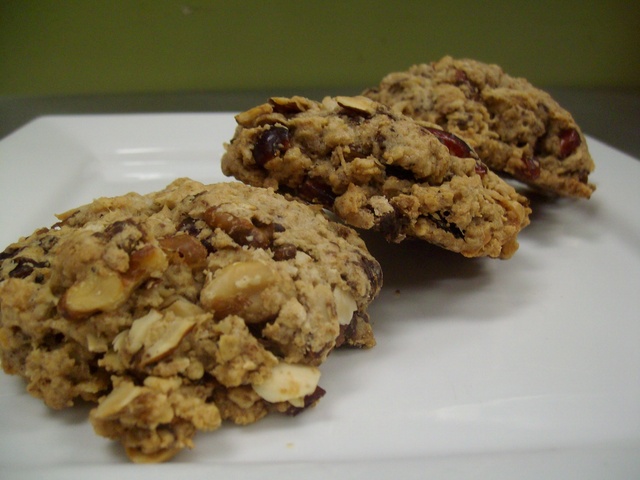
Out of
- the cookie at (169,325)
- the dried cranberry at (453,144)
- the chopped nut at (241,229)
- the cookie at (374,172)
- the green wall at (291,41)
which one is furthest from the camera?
the green wall at (291,41)

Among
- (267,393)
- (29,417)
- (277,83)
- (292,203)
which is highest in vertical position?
(292,203)

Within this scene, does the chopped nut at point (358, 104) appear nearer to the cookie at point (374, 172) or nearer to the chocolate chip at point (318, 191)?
the cookie at point (374, 172)

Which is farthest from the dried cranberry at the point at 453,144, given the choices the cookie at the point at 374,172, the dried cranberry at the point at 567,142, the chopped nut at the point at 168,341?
the chopped nut at the point at 168,341

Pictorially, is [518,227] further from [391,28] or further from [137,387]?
[391,28]

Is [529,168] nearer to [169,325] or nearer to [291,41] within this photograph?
[169,325]

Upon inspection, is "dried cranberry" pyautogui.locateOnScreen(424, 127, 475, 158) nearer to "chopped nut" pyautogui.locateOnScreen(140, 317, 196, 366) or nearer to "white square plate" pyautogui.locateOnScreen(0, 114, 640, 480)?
"white square plate" pyautogui.locateOnScreen(0, 114, 640, 480)

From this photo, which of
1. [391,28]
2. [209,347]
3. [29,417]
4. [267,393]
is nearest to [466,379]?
[267,393]
